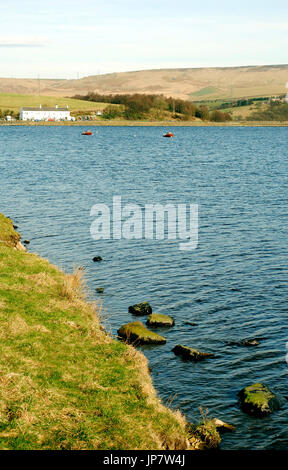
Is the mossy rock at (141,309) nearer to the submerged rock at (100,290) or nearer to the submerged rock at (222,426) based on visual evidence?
the submerged rock at (100,290)

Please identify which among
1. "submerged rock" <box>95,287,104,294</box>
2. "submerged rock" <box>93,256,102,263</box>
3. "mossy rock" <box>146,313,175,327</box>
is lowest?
"mossy rock" <box>146,313,175,327</box>

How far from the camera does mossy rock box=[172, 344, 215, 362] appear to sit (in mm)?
19344

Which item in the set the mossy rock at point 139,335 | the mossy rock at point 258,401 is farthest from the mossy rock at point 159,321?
the mossy rock at point 258,401

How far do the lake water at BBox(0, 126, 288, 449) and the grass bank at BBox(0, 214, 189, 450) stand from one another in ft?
6.68

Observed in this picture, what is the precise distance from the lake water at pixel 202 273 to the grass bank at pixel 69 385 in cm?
204

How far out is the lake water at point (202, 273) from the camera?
57.0 feet

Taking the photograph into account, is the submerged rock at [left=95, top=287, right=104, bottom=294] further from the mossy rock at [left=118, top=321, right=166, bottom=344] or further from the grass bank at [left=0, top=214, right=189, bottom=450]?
the grass bank at [left=0, top=214, right=189, bottom=450]

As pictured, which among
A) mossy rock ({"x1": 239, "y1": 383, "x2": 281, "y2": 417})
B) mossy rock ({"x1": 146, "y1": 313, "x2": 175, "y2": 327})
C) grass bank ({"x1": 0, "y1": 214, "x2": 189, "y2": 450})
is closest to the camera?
grass bank ({"x1": 0, "y1": 214, "x2": 189, "y2": 450})

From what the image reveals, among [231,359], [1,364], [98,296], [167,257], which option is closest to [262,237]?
[167,257]

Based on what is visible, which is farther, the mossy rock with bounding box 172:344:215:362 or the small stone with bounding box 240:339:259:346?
the small stone with bounding box 240:339:259:346

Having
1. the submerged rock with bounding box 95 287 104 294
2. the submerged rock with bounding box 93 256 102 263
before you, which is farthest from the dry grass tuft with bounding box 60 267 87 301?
the submerged rock with bounding box 93 256 102 263

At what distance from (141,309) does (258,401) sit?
8.38m

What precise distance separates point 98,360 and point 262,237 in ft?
76.6

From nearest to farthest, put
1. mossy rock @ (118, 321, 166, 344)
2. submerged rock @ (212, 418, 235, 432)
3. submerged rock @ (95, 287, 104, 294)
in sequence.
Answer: submerged rock @ (212, 418, 235, 432)
mossy rock @ (118, 321, 166, 344)
submerged rock @ (95, 287, 104, 294)
